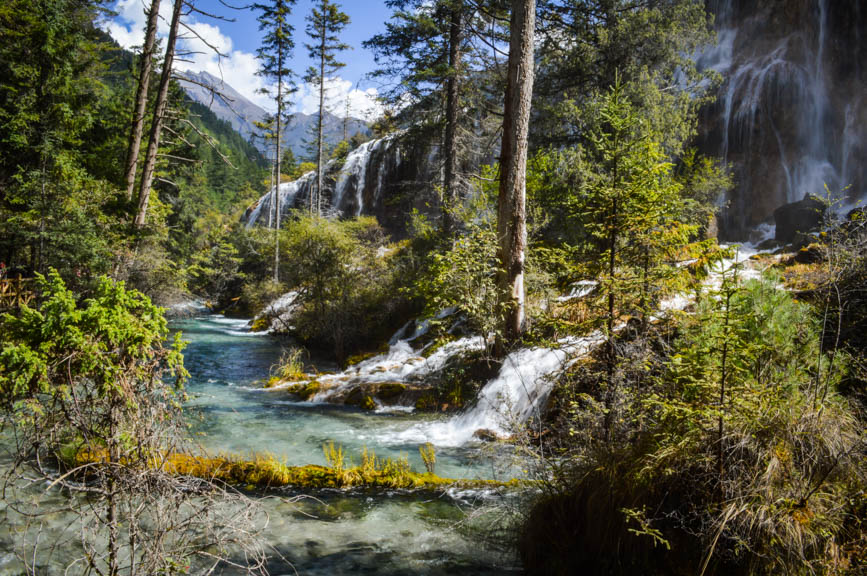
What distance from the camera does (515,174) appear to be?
8.73m

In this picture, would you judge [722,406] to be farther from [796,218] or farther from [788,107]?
[788,107]

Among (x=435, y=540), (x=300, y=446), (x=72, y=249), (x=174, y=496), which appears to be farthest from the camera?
(x=72, y=249)

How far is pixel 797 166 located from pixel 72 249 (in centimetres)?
2736

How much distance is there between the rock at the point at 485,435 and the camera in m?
7.75

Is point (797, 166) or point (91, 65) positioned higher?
point (91, 65)

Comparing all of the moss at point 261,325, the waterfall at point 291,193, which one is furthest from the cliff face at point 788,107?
the waterfall at point 291,193

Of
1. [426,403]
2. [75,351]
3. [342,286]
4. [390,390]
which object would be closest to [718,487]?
[75,351]

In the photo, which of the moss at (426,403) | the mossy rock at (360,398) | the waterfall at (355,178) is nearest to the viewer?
the moss at (426,403)

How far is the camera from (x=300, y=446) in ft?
24.9

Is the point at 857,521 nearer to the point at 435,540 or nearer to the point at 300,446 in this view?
the point at 435,540

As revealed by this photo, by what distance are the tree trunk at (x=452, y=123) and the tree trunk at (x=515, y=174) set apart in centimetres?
543

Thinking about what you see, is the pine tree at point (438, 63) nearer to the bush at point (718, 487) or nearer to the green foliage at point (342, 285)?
the green foliage at point (342, 285)

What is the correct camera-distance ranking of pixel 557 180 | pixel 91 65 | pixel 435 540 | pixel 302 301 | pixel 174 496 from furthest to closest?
pixel 91 65 → pixel 302 301 → pixel 557 180 → pixel 435 540 → pixel 174 496

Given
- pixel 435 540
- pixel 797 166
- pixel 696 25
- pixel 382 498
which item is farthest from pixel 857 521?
pixel 797 166
